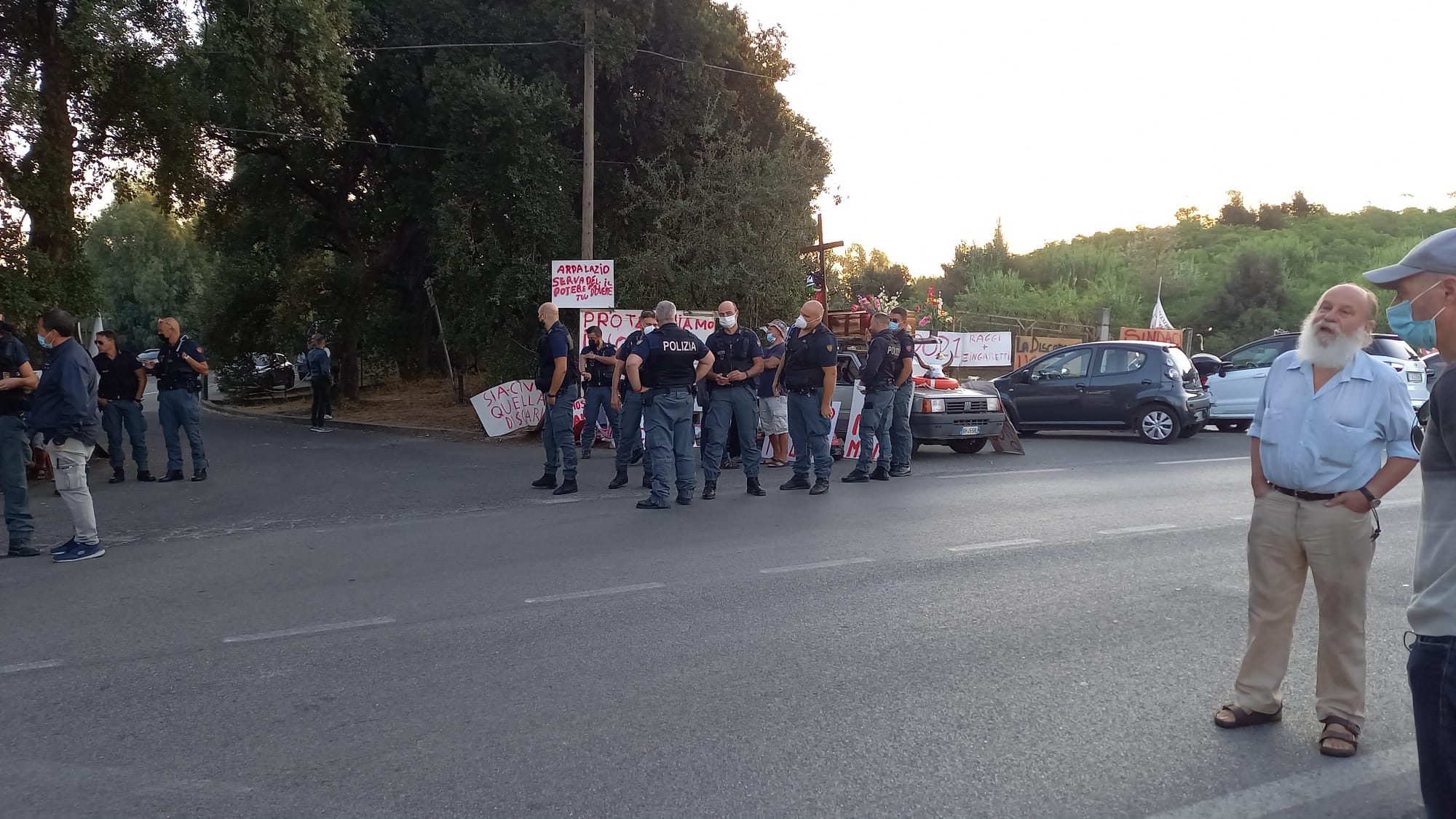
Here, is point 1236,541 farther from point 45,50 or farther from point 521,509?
point 45,50

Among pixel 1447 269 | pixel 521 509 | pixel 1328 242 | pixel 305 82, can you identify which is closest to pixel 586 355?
pixel 521 509

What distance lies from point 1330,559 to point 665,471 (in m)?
6.61

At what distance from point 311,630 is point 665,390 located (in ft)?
15.4

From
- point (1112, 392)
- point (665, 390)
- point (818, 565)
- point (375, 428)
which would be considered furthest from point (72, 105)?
point (1112, 392)

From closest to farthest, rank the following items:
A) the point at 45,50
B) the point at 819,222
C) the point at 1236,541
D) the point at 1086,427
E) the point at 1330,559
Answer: the point at 1330,559, the point at 1236,541, the point at 45,50, the point at 1086,427, the point at 819,222

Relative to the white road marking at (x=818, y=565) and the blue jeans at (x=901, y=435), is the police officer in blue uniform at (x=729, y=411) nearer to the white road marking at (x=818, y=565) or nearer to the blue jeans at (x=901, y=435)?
the blue jeans at (x=901, y=435)

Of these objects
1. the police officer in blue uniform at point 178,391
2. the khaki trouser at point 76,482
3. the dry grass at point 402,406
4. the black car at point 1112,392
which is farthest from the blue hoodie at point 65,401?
the black car at point 1112,392

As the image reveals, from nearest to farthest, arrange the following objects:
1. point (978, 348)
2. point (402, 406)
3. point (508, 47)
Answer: point (508, 47) < point (402, 406) < point (978, 348)

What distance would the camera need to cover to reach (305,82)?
1428 cm

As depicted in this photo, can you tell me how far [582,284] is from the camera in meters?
16.4

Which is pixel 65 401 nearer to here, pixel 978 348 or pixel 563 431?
pixel 563 431

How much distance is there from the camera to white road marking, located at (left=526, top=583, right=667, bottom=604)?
6.39m

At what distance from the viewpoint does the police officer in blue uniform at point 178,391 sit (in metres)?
12.8

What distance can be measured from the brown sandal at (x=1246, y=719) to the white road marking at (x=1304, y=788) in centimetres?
34
